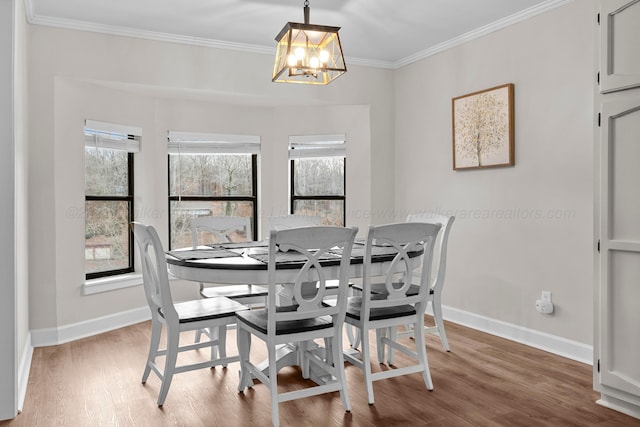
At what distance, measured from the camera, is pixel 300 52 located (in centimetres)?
299

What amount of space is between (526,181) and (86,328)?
365 cm

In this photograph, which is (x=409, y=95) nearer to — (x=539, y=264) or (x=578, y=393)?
(x=539, y=264)

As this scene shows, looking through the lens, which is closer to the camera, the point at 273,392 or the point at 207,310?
the point at 273,392

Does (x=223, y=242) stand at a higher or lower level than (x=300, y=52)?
lower

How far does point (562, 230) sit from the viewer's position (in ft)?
12.3

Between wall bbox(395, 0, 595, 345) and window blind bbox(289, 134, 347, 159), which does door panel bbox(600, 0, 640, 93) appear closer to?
wall bbox(395, 0, 595, 345)

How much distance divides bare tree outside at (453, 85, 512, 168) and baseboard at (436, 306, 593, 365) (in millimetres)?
1280

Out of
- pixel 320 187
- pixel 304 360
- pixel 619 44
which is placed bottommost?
pixel 304 360

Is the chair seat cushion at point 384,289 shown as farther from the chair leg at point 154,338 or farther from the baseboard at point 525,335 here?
the chair leg at point 154,338

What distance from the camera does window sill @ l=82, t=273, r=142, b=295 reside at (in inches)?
172

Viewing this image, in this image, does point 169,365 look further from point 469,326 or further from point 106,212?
point 469,326

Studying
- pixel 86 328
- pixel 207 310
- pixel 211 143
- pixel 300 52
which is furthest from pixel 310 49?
pixel 86 328

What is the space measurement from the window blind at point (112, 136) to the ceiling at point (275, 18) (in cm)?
78

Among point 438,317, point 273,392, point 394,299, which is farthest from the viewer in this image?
point 438,317
